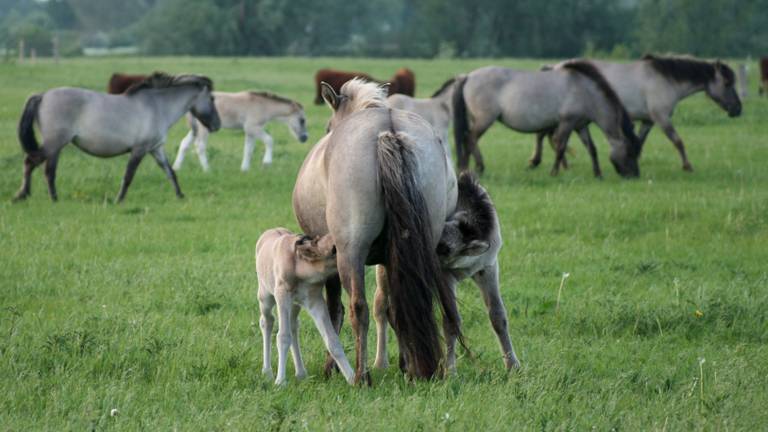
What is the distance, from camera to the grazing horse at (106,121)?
43.7 feet

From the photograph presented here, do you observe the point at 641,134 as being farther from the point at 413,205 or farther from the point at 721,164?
the point at 413,205

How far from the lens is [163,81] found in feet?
47.5

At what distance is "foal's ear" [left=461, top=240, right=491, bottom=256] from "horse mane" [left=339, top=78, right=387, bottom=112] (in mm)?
1225

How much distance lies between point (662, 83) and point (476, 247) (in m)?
13.0

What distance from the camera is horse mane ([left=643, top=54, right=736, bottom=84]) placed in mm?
17906

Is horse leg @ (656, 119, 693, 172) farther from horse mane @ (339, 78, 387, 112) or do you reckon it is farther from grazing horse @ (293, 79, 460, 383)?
grazing horse @ (293, 79, 460, 383)

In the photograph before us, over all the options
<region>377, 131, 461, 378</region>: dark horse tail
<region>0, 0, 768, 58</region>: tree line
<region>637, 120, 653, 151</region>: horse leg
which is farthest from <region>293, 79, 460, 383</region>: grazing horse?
<region>0, 0, 768, 58</region>: tree line

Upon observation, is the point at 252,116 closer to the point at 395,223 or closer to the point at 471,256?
the point at 471,256

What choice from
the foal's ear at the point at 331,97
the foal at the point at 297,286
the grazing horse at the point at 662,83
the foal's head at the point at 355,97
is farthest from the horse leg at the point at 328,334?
the grazing horse at the point at 662,83

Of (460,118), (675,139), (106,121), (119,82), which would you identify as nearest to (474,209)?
(106,121)

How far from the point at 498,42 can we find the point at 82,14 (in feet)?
188

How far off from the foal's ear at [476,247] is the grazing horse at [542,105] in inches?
407

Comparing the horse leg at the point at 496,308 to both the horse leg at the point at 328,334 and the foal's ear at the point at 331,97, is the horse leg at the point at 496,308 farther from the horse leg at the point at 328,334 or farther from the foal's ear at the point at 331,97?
the foal's ear at the point at 331,97

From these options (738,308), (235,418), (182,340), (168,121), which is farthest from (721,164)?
(235,418)
